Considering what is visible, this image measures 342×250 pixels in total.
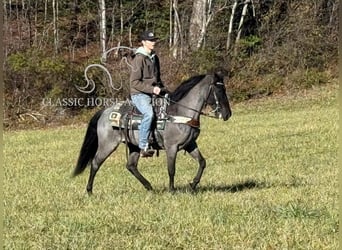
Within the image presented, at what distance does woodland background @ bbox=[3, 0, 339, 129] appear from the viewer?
29.2 meters

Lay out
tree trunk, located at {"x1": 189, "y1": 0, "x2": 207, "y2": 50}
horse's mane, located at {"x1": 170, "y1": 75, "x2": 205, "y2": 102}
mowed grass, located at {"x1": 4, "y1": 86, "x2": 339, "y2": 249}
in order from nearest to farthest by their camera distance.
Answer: mowed grass, located at {"x1": 4, "y1": 86, "x2": 339, "y2": 249} < horse's mane, located at {"x1": 170, "y1": 75, "x2": 205, "y2": 102} < tree trunk, located at {"x1": 189, "y1": 0, "x2": 207, "y2": 50}

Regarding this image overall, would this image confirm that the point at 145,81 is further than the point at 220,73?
No

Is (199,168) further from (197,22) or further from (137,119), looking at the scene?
(197,22)

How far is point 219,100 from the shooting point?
10.8 meters

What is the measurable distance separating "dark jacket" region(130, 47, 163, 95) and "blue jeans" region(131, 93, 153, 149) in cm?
15

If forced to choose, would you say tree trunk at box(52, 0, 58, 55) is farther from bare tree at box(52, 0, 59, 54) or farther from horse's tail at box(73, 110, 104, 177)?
horse's tail at box(73, 110, 104, 177)

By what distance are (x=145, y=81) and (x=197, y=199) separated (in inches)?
89.7

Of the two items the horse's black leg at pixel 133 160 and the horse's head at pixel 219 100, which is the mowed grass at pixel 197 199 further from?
the horse's head at pixel 219 100

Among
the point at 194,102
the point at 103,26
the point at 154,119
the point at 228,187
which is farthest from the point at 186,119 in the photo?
the point at 103,26

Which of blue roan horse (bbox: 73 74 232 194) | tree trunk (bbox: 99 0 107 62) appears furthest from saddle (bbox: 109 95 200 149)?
tree trunk (bbox: 99 0 107 62)

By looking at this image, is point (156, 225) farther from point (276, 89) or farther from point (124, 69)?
point (276, 89)

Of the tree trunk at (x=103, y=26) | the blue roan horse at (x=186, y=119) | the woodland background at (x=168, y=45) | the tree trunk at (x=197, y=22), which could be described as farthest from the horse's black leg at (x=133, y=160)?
the tree trunk at (x=103, y=26)

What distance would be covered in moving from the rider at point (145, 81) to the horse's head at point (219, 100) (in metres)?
0.81

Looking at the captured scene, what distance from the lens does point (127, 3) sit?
41000 mm
